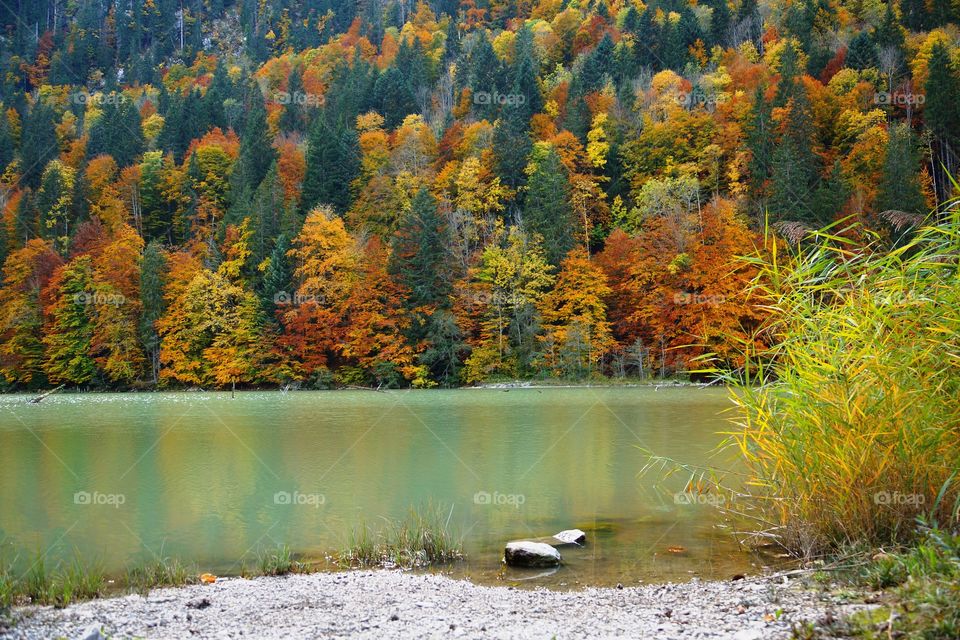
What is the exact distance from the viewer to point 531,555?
704cm

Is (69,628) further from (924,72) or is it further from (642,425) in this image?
(924,72)

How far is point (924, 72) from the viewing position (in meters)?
52.4

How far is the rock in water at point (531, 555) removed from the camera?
7.02 meters

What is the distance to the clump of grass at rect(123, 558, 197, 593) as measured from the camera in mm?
6535

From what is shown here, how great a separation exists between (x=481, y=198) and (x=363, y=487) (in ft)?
144

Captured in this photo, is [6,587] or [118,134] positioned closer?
[6,587]

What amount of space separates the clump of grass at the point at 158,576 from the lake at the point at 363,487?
0.61 metres

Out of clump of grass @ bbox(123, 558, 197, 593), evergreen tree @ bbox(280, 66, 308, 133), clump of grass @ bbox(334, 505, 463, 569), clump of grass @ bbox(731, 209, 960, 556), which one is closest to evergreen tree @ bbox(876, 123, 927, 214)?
clump of grass @ bbox(731, 209, 960, 556)

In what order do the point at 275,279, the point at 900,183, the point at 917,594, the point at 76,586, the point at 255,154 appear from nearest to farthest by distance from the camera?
the point at 917,594 < the point at 76,586 < the point at 900,183 < the point at 275,279 < the point at 255,154

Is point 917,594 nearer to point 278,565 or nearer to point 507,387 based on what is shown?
point 278,565

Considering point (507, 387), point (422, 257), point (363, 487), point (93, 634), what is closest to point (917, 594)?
point (93, 634)

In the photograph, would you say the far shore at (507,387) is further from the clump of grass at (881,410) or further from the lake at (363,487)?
the clump of grass at (881,410)

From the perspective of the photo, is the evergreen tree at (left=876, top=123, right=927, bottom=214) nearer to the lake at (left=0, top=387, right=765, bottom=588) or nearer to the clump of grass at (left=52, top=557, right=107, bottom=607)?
the lake at (left=0, top=387, right=765, bottom=588)

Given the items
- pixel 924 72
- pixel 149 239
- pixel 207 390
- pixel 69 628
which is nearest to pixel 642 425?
pixel 69 628
